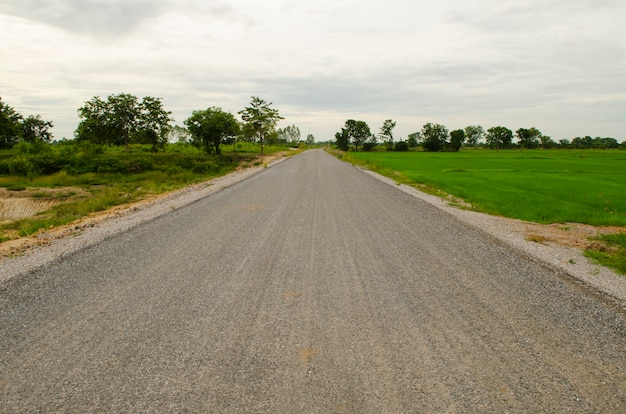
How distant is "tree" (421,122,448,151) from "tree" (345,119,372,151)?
2128 cm

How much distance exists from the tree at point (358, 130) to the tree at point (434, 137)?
2128 centimetres

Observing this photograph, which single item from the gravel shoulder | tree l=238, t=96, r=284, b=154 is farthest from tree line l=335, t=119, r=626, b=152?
the gravel shoulder

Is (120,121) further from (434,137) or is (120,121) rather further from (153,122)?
(434,137)

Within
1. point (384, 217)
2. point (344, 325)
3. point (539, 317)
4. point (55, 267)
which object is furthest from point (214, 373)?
point (384, 217)

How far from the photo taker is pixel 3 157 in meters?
30.4

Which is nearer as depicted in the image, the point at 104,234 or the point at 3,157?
the point at 104,234

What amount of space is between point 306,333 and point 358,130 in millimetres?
133988

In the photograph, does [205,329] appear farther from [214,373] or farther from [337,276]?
[337,276]

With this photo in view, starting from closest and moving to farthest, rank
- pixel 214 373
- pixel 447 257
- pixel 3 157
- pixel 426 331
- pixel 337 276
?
pixel 214 373
pixel 426 331
pixel 337 276
pixel 447 257
pixel 3 157


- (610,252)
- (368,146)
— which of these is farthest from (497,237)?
(368,146)

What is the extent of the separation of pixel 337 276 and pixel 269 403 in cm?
292

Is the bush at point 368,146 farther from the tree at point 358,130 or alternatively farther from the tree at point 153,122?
the tree at point 153,122

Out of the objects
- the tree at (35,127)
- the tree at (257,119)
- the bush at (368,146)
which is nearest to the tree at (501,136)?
the bush at (368,146)

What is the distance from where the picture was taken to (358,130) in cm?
13312
